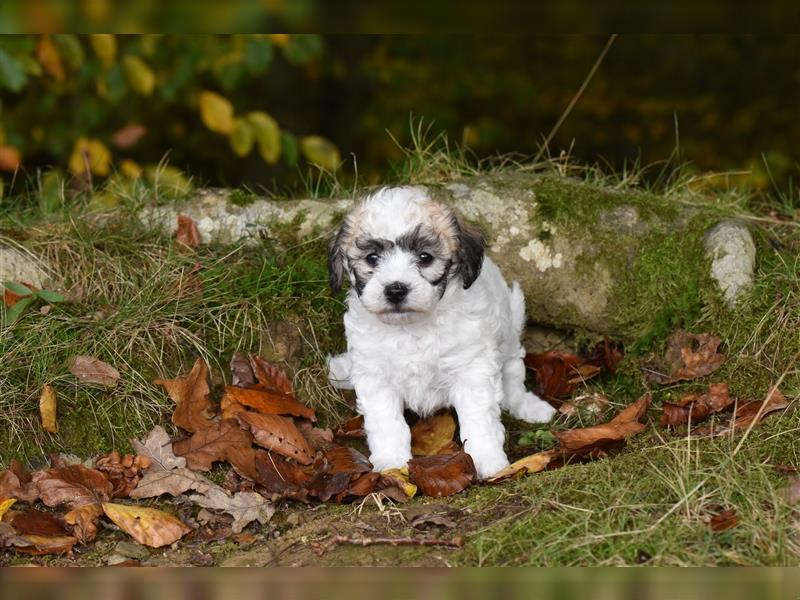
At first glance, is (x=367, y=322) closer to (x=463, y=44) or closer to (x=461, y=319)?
(x=461, y=319)

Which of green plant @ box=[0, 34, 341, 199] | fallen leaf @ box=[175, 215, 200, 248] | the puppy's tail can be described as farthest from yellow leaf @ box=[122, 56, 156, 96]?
the puppy's tail

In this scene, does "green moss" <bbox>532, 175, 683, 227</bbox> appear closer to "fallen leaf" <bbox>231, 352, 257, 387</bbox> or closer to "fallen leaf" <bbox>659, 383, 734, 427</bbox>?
"fallen leaf" <bbox>659, 383, 734, 427</bbox>

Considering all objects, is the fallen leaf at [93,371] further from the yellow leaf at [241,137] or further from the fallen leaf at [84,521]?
the yellow leaf at [241,137]

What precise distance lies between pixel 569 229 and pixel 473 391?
5.19 feet

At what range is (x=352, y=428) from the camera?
17.2ft

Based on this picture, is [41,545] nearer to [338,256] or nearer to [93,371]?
[93,371]

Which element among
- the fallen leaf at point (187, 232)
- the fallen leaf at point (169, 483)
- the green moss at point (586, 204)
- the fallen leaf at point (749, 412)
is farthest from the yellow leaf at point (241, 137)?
the fallen leaf at point (749, 412)

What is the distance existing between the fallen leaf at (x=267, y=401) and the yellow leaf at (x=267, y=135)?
296 centimetres

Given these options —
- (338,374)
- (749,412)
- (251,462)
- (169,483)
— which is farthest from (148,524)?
(749,412)

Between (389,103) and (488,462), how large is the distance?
808cm

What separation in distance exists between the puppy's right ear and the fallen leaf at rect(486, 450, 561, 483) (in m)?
1.24

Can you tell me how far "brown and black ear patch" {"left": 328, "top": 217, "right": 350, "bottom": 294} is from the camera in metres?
4.79

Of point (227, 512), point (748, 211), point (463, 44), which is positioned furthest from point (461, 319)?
point (463, 44)

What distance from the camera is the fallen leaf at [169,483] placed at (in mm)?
4449
